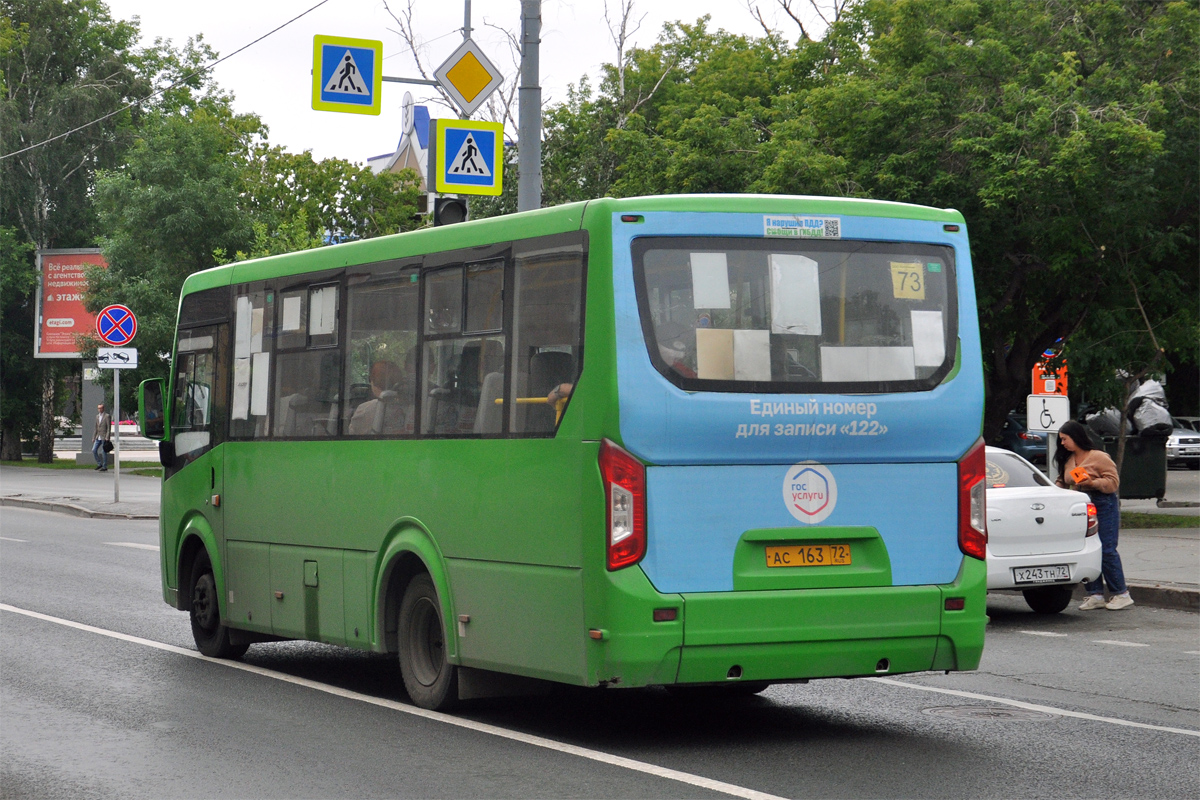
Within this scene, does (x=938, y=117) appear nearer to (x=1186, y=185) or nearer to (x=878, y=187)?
(x=878, y=187)

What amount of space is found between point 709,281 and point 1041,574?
25.4ft

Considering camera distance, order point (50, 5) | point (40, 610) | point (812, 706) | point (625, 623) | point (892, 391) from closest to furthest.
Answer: point (625, 623) < point (892, 391) < point (812, 706) < point (40, 610) < point (50, 5)

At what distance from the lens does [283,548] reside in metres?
10.6

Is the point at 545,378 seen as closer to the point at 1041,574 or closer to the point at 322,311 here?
the point at 322,311

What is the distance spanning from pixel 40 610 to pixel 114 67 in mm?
47299

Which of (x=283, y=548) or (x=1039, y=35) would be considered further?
(x=1039, y=35)

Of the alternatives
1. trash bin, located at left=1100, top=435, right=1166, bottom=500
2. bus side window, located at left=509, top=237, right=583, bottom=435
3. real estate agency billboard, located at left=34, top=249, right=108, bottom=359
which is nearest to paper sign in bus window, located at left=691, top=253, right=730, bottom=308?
bus side window, located at left=509, top=237, right=583, bottom=435

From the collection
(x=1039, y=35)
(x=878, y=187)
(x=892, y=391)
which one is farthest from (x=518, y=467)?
(x=1039, y=35)

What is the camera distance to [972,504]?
8.37 meters

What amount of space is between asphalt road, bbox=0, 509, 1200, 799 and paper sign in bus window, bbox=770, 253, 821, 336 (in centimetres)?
208

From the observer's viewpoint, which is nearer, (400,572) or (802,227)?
(802,227)

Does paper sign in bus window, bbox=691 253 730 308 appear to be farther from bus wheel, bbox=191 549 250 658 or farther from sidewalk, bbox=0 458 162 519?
sidewalk, bbox=0 458 162 519

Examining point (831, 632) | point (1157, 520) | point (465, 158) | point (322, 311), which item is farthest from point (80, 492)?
point (831, 632)

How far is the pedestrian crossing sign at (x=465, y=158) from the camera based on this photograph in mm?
16312
